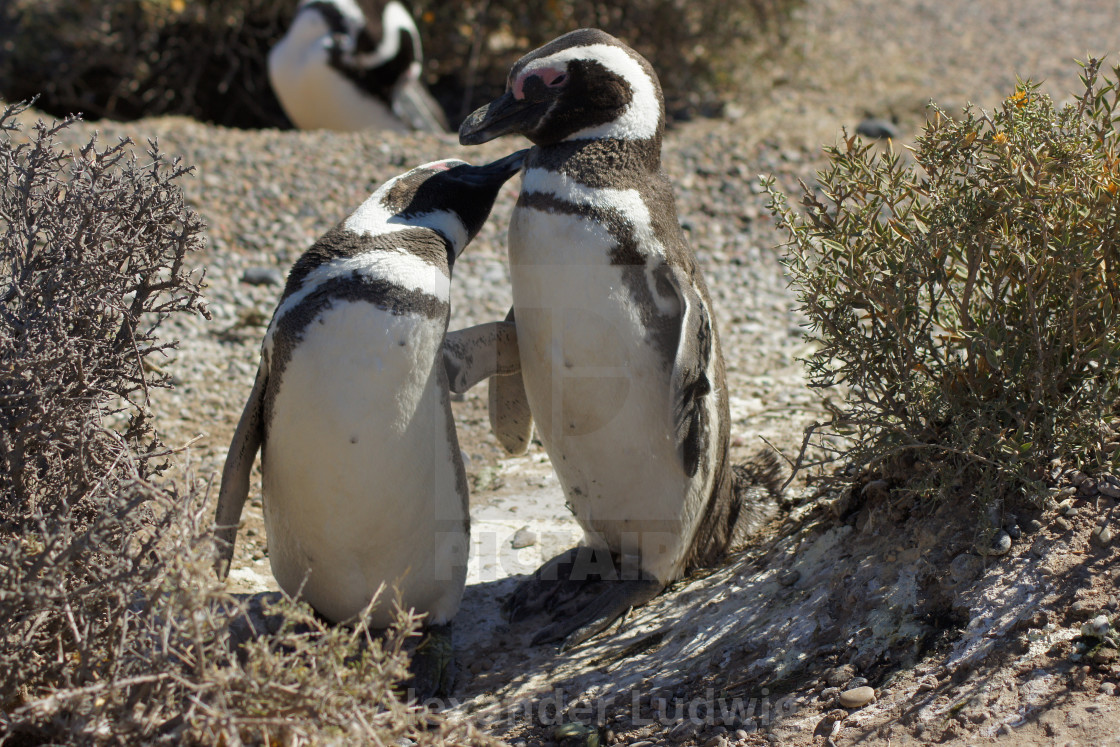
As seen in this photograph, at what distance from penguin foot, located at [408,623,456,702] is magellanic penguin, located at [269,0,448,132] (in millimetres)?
5343

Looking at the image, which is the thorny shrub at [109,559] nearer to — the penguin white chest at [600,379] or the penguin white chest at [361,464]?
the penguin white chest at [361,464]

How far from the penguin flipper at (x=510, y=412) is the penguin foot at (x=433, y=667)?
64 cm

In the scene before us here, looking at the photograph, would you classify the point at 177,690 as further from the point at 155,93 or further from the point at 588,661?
the point at 155,93

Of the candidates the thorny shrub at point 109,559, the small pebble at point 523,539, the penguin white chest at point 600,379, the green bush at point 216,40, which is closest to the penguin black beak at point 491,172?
the penguin white chest at point 600,379

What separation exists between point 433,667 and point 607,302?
3.27ft

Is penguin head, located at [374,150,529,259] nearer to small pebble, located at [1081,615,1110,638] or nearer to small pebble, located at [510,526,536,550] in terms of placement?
small pebble, located at [510,526,536,550]

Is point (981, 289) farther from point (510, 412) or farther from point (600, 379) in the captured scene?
point (510, 412)

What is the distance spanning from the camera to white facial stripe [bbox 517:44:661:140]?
102 inches

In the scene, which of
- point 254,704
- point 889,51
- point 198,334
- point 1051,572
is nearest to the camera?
point 254,704

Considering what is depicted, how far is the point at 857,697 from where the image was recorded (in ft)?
7.04

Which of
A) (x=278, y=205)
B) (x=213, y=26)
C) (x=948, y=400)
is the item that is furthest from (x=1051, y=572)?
(x=213, y=26)

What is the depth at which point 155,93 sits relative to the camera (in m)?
7.83

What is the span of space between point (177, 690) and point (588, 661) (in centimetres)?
109

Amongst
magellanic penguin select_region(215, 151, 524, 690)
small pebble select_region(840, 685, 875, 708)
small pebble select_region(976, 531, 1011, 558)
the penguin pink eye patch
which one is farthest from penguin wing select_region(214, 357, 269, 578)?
small pebble select_region(976, 531, 1011, 558)
